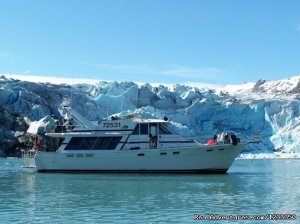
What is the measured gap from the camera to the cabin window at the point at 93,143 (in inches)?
1187

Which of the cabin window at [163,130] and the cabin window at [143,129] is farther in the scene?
the cabin window at [143,129]

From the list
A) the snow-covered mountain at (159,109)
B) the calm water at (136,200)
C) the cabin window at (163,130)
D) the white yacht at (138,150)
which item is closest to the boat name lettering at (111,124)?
the white yacht at (138,150)

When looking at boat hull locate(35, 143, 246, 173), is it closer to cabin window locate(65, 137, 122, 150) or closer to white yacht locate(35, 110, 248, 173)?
white yacht locate(35, 110, 248, 173)

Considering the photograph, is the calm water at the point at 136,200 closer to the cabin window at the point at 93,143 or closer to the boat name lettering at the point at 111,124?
the cabin window at the point at 93,143

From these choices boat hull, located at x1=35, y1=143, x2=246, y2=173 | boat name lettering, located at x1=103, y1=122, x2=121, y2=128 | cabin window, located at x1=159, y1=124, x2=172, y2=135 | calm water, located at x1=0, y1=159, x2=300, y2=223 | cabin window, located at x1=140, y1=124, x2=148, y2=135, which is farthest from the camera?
boat name lettering, located at x1=103, y1=122, x2=121, y2=128

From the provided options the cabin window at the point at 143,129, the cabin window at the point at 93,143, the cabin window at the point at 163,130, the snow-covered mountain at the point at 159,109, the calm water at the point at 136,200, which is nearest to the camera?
the calm water at the point at 136,200

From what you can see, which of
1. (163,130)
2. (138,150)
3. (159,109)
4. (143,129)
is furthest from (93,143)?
(159,109)

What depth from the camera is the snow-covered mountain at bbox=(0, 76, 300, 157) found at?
72500 millimetres

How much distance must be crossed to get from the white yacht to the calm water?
387 cm

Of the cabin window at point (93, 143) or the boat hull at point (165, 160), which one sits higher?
the cabin window at point (93, 143)

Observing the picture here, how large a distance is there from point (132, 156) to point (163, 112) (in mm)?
46067

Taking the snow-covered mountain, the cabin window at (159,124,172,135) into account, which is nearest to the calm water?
the cabin window at (159,124,172,135)

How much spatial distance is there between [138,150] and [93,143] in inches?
114

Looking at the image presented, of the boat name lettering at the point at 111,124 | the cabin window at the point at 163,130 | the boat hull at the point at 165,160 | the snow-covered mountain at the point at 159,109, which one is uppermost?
the snow-covered mountain at the point at 159,109
